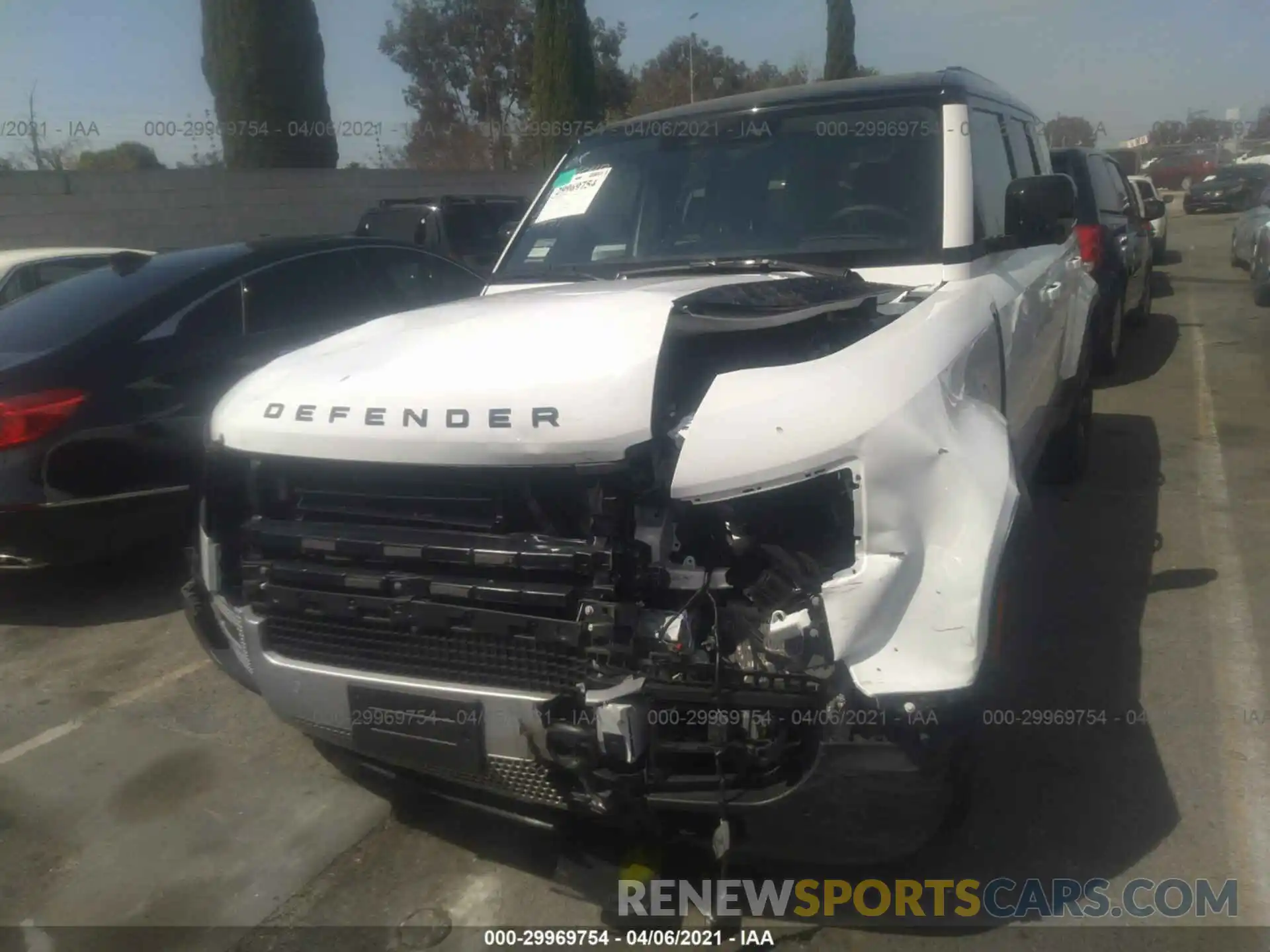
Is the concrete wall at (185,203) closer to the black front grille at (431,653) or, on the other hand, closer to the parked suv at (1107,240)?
the parked suv at (1107,240)

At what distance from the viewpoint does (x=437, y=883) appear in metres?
2.87

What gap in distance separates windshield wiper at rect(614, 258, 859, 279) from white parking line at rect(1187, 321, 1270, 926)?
6.21 feet

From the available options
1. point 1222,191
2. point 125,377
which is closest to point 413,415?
point 125,377

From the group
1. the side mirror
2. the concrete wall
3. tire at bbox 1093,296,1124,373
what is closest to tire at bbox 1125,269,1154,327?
tire at bbox 1093,296,1124,373

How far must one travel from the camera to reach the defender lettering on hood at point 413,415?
234 cm

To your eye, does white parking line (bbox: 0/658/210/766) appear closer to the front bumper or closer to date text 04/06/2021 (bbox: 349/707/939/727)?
the front bumper

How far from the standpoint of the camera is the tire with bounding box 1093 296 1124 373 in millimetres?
8461

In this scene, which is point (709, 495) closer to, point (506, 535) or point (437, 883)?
point (506, 535)

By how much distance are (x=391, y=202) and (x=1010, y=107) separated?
27.4 ft

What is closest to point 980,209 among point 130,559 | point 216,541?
point 216,541

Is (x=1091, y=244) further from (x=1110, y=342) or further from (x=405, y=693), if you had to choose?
(x=405, y=693)

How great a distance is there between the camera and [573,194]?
14.4ft

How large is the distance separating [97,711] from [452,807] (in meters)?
1.78

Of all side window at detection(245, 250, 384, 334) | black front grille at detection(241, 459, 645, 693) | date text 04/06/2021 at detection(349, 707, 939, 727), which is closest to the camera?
date text 04/06/2021 at detection(349, 707, 939, 727)
